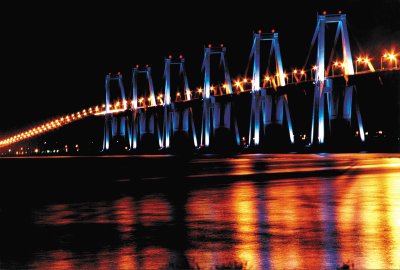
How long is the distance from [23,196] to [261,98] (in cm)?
6582

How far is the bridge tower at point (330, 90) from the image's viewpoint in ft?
228

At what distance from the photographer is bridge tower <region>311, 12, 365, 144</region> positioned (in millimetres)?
69562

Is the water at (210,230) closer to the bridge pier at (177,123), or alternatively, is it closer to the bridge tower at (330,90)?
the bridge tower at (330,90)

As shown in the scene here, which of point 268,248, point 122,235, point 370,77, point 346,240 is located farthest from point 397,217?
point 370,77

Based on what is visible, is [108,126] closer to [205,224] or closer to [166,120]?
[166,120]

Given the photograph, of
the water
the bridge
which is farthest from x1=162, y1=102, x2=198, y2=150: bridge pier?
the water

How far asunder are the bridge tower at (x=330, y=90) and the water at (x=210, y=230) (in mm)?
51647

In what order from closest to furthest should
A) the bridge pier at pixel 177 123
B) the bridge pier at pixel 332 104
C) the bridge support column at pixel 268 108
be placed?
the bridge pier at pixel 332 104, the bridge support column at pixel 268 108, the bridge pier at pixel 177 123

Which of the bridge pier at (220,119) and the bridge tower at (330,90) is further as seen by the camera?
the bridge pier at (220,119)

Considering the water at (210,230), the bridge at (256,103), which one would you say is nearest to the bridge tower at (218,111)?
the bridge at (256,103)

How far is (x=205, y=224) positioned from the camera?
466 inches

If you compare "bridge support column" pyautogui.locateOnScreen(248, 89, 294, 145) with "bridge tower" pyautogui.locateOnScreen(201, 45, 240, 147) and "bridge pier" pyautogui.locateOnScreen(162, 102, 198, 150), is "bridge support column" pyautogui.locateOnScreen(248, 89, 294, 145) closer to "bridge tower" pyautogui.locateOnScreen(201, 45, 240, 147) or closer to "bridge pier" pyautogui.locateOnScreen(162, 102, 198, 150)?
"bridge tower" pyautogui.locateOnScreen(201, 45, 240, 147)

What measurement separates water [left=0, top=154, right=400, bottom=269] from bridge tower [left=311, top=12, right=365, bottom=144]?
169 feet

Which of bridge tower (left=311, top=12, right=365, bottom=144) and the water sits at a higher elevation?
bridge tower (left=311, top=12, right=365, bottom=144)
